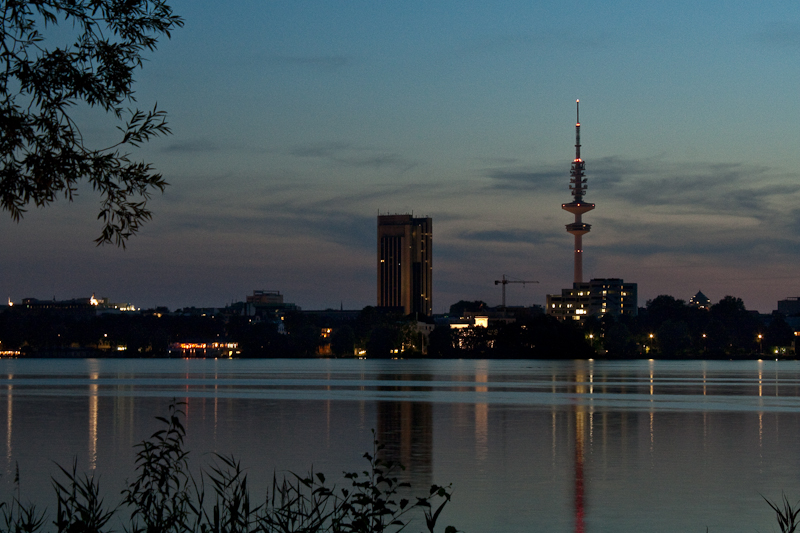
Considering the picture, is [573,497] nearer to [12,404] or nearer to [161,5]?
[161,5]

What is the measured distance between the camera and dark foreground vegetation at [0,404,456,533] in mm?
13805

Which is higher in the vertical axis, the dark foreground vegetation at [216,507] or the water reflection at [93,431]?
the dark foreground vegetation at [216,507]

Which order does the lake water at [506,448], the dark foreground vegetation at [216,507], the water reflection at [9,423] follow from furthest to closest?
the water reflection at [9,423], the lake water at [506,448], the dark foreground vegetation at [216,507]

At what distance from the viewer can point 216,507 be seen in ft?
47.8

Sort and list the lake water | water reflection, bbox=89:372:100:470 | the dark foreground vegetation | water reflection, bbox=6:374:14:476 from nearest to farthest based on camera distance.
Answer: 1. the dark foreground vegetation
2. the lake water
3. water reflection, bbox=6:374:14:476
4. water reflection, bbox=89:372:100:470

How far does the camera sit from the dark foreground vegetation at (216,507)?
13.8 metres

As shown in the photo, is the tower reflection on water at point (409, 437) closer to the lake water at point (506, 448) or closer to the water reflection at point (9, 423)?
the lake water at point (506, 448)

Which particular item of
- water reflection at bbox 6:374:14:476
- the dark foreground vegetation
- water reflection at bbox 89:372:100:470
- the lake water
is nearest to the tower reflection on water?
the lake water


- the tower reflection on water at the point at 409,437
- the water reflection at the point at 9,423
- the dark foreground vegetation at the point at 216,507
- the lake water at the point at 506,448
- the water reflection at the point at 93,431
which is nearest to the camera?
the dark foreground vegetation at the point at 216,507

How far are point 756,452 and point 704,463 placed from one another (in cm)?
416

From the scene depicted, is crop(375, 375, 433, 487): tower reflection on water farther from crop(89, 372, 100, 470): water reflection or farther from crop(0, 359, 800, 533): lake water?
crop(89, 372, 100, 470): water reflection

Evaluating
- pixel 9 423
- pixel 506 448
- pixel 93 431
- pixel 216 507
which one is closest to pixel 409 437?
pixel 506 448

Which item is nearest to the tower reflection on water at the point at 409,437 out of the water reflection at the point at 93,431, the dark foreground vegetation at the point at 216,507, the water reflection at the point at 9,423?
the dark foreground vegetation at the point at 216,507

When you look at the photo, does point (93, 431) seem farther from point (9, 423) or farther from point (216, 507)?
point (216, 507)
